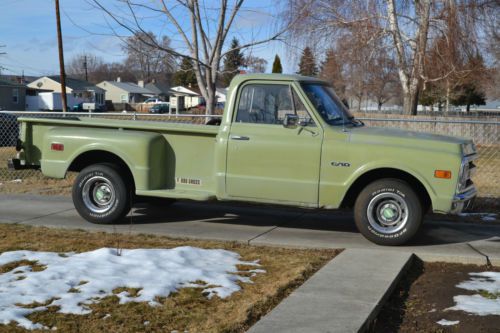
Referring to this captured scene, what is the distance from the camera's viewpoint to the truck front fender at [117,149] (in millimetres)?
8398

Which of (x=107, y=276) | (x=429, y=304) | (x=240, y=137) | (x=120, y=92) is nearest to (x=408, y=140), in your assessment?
(x=240, y=137)

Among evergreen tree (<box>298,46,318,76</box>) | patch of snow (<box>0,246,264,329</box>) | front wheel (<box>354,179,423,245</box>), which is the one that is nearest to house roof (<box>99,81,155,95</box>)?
evergreen tree (<box>298,46,318,76</box>)

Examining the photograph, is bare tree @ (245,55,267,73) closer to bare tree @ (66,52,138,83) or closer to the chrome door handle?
the chrome door handle

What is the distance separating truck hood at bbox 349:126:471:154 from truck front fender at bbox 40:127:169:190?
262 centimetres

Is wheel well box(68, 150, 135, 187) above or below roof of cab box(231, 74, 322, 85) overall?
below

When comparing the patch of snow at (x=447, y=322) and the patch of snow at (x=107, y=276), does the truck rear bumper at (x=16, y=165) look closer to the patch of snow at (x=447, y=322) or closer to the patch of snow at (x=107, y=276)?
the patch of snow at (x=107, y=276)

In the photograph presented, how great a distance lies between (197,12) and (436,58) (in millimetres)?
10140

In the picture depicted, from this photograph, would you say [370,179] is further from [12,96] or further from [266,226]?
[12,96]

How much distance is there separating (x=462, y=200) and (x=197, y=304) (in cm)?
385

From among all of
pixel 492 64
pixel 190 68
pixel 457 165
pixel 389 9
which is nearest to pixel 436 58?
pixel 389 9

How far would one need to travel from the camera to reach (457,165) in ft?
24.1

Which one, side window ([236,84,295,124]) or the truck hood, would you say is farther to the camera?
side window ([236,84,295,124])

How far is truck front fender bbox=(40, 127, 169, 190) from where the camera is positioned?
8398 millimetres

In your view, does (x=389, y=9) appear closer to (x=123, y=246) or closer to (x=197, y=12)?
(x=197, y=12)
